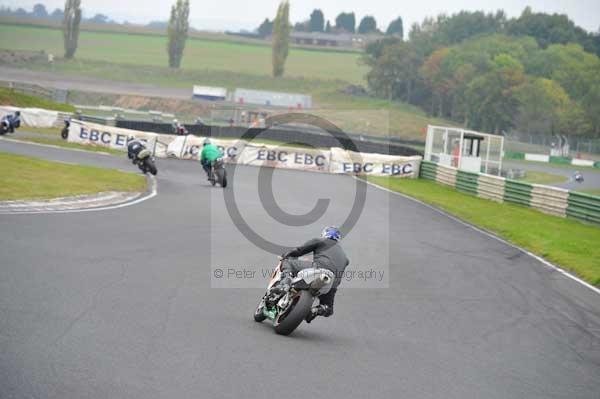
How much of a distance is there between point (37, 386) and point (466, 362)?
4.60 m

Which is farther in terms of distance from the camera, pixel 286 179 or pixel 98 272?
pixel 286 179

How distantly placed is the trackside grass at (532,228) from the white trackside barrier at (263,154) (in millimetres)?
4682

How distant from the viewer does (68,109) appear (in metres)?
55.4

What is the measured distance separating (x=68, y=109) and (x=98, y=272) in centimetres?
4622

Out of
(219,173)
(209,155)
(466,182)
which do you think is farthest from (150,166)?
(466,182)

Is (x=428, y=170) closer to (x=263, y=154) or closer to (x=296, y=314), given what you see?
(x=263, y=154)

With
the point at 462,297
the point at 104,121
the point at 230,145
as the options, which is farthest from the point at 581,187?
the point at 462,297

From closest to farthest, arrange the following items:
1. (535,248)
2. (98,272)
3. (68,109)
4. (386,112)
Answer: (98,272)
(535,248)
(68,109)
(386,112)

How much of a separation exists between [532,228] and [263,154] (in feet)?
61.5

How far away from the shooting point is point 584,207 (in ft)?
85.7

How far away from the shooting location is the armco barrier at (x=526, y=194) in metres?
26.2

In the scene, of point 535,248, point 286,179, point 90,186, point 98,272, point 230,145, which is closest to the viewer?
point 98,272

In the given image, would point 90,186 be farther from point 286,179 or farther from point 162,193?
point 286,179

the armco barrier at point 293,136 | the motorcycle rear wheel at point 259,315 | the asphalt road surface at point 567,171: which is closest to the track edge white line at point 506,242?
the motorcycle rear wheel at point 259,315
